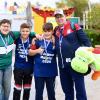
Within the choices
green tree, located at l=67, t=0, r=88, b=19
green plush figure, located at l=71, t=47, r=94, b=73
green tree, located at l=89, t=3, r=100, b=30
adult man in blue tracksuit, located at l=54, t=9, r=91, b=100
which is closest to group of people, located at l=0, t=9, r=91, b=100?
adult man in blue tracksuit, located at l=54, t=9, r=91, b=100

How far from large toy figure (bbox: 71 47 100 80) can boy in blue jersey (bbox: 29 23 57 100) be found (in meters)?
0.69

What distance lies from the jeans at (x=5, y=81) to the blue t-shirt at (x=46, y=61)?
46 centimetres

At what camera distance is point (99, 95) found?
25.7 ft

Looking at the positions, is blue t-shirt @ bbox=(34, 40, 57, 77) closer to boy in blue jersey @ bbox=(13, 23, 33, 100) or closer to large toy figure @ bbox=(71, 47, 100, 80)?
boy in blue jersey @ bbox=(13, 23, 33, 100)

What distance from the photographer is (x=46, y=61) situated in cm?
611

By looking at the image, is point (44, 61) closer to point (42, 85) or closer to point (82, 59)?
point (42, 85)

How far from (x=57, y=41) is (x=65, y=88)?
2.57 feet

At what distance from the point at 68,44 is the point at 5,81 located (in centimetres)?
132

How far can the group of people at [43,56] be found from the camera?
228 inches

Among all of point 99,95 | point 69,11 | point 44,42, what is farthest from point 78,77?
point 69,11

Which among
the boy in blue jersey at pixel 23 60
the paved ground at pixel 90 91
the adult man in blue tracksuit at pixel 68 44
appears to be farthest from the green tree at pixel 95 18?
the adult man in blue tracksuit at pixel 68 44

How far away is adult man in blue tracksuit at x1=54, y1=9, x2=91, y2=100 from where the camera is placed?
5.75 meters

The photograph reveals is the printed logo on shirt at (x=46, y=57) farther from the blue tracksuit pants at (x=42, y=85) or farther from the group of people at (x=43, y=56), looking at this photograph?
the blue tracksuit pants at (x=42, y=85)

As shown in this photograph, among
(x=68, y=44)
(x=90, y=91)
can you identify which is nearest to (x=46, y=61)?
(x=68, y=44)
